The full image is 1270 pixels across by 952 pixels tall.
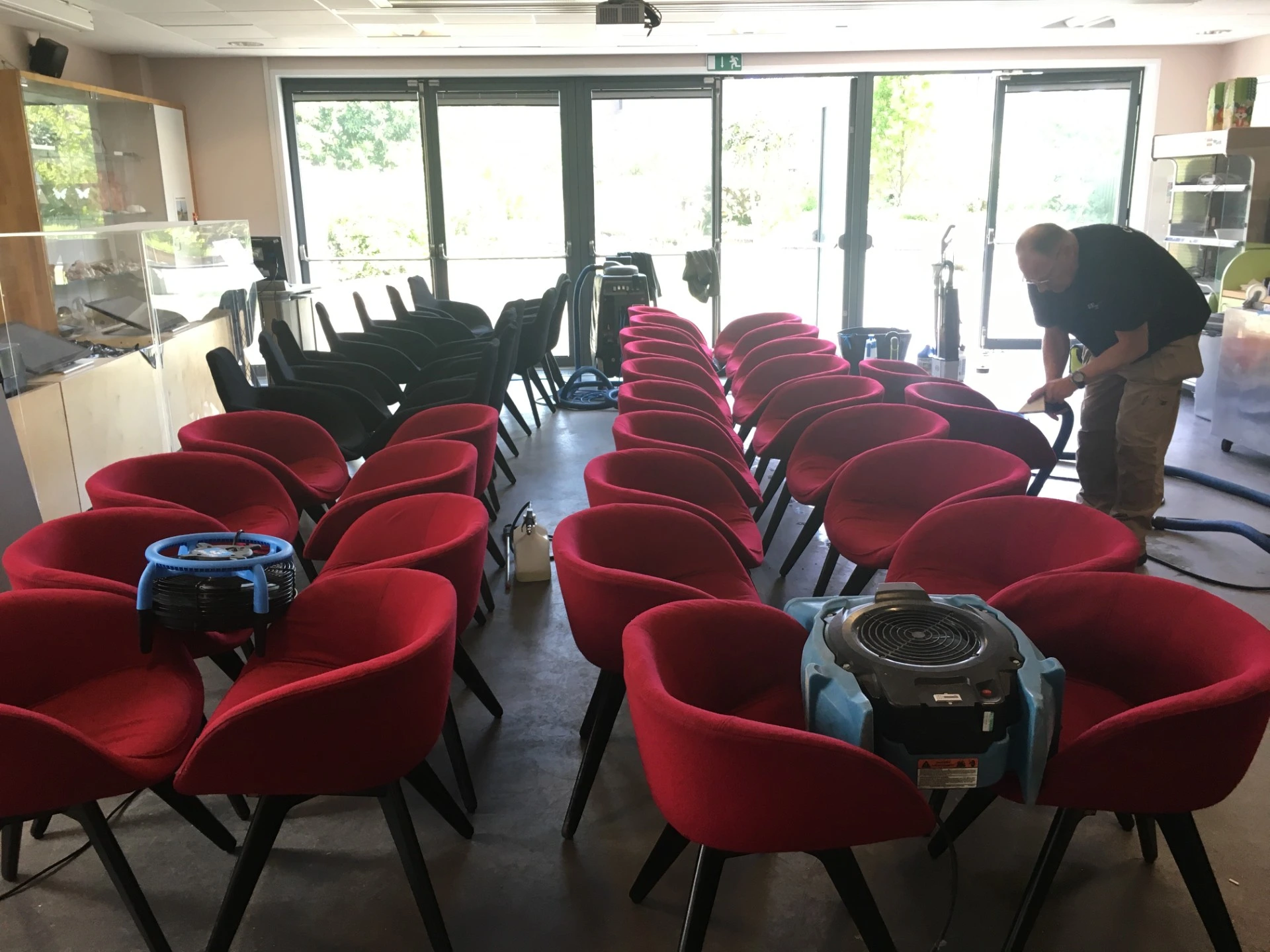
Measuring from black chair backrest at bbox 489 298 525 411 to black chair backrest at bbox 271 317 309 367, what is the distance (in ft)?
3.66

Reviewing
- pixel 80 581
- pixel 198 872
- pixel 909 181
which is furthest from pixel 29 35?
pixel 909 181

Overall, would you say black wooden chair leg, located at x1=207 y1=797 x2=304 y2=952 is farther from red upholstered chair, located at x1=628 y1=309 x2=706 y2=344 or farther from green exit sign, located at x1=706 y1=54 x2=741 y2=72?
green exit sign, located at x1=706 y1=54 x2=741 y2=72

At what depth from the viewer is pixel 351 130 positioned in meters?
9.10

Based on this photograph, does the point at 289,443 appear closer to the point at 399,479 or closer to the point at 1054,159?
the point at 399,479

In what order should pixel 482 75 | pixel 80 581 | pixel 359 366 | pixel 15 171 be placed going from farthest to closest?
1. pixel 482 75
2. pixel 15 171
3. pixel 359 366
4. pixel 80 581

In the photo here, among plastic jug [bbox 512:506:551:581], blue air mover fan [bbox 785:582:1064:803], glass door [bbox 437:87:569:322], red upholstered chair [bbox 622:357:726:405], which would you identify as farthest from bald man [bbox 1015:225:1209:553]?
glass door [bbox 437:87:569:322]

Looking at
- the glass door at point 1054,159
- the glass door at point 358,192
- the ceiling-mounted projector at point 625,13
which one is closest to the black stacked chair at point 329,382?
the ceiling-mounted projector at point 625,13

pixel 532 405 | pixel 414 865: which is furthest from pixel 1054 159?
pixel 414 865

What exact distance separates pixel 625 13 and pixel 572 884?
17.9 feet

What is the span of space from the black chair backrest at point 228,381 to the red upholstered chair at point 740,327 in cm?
315

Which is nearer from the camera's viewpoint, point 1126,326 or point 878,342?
point 1126,326

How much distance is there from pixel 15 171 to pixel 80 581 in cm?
556

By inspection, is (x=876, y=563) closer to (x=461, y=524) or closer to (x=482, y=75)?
(x=461, y=524)

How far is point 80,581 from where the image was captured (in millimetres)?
2299
